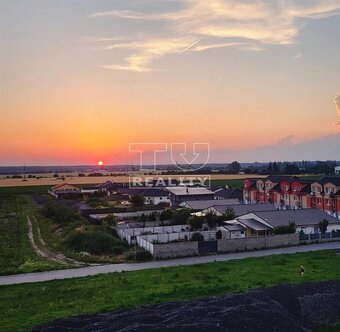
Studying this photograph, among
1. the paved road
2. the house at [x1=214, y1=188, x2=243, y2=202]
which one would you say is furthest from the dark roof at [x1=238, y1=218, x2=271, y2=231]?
the house at [x1=214, y1=188, x2=243, y2=202]

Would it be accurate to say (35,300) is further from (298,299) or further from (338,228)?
(338,228)

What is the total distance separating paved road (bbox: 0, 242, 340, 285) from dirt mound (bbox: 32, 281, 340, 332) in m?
6.17

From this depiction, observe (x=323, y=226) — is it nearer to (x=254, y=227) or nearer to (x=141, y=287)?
(x=254, y=227)

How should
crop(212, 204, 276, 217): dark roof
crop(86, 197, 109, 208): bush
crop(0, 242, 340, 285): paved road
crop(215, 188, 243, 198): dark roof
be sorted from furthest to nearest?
1. crop(215, 188, 243, 198): dark roof
2. crop(86, 197, 109, 208): bush
3. crop(212, 204, 276, 217): dark roof
4. crop(0, 242, 340, 285): paved road

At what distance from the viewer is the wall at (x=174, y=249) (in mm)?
20062

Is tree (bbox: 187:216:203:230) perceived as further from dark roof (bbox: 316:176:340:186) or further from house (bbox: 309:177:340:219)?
dark roof (bbox: 316:176:340:186)

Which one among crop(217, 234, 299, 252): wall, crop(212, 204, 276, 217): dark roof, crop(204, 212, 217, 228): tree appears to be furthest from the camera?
crop(212, 204, 276, 217): dark roof

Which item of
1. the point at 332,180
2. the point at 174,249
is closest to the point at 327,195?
the point at 332,180

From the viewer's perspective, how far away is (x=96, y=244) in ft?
73.0

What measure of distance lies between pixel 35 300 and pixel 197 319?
5971 mm

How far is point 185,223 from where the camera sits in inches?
1170

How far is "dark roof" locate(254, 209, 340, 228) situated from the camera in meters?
25.8

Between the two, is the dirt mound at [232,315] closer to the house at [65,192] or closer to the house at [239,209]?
the house at [239,209]

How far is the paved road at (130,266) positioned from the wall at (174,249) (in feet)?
1.76
